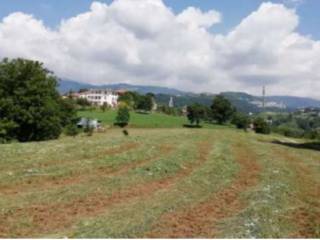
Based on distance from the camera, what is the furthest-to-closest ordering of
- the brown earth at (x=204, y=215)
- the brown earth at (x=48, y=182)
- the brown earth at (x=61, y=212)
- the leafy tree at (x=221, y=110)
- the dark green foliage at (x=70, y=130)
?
the leafy tree at (x=221, y=110) < the dark green foliage at (x=70, y=130) < the brown earth at (x=48, y=182) < the brown earth at (x=61, y=212) < the brown earth at (x=204, y=215)

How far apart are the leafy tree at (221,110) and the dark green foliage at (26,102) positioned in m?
107

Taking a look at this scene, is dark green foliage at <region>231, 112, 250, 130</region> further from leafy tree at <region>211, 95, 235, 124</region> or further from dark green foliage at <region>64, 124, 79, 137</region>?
dark green foliage at <region>64, 124, 79, 137</region>

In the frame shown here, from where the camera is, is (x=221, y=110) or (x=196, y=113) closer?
(x=196, y=113)

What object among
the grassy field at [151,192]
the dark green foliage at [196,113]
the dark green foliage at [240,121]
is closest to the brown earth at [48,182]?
the grassy field at [151,192]

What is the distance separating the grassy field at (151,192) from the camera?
50.5 ft

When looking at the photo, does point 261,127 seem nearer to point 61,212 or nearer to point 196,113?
point 196,113

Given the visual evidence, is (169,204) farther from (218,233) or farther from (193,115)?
(193,115)

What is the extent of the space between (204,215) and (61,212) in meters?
4.78

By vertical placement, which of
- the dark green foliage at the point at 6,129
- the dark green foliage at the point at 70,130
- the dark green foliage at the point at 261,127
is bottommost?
the dark green foliage at the point at 261,127

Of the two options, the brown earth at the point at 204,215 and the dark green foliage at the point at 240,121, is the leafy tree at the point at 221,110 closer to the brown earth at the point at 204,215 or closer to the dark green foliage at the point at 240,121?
the dark green foliage at the point at 240,121

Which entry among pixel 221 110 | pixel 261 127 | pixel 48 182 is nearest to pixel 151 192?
pixel 48 182

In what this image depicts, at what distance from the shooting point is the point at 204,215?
17.2 meters

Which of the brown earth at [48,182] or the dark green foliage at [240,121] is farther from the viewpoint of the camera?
the dark green foliage at [240,121]

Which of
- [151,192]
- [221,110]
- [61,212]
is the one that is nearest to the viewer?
[61,212]
